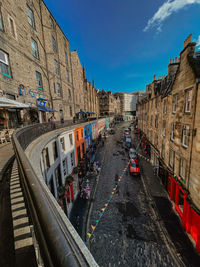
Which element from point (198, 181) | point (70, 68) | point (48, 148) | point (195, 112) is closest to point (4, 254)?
point (48, 148)

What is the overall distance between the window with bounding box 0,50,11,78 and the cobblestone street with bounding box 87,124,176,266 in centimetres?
1598

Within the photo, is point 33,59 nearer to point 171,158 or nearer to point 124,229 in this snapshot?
point 171,158

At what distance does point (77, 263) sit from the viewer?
23.5 inches

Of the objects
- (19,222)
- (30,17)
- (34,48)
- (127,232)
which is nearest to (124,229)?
(127,232)

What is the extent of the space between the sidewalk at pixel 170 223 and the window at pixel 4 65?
19.7m

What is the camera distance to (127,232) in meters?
9.69

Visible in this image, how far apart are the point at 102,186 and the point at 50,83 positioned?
17.6 meters

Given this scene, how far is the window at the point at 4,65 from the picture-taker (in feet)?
34.0

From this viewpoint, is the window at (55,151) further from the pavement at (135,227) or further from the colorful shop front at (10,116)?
A: the pavement at (135,227)

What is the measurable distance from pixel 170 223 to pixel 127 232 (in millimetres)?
4063

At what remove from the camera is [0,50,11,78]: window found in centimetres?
1038

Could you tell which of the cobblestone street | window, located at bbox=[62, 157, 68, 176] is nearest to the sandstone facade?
the cobblestone street

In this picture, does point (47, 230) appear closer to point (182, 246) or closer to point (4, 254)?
point (4, 254)

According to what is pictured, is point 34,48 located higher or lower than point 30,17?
lower
